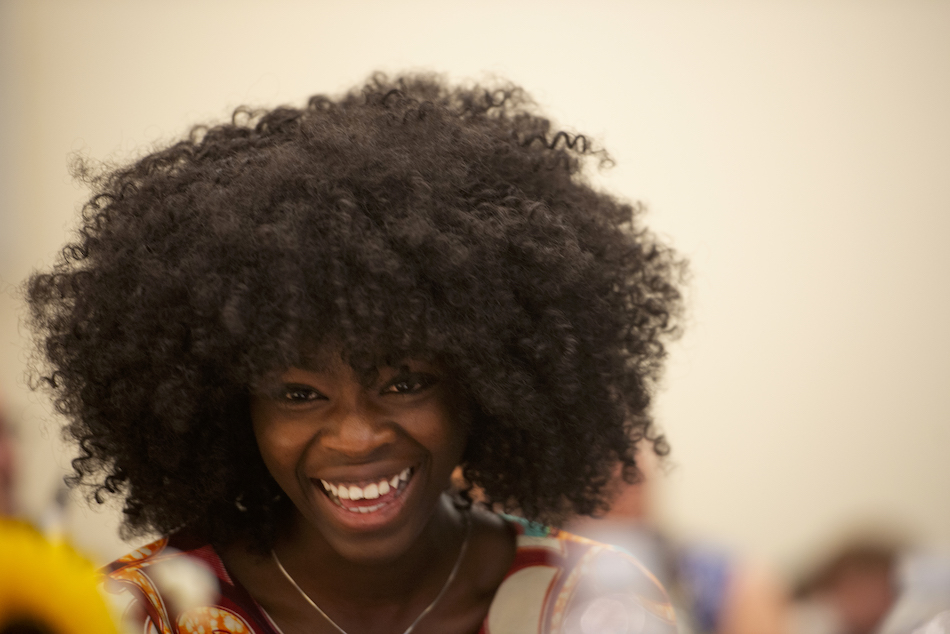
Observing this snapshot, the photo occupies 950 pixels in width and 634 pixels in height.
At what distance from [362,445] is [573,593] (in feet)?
1.64

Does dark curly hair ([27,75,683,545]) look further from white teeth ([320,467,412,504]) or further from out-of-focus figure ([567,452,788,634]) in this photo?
out-of-focus figure ([567,452,788,634])

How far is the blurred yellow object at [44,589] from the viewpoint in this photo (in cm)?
64

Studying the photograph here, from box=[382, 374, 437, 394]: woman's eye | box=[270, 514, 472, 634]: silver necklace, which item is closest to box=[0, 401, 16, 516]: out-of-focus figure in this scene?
box=[270, 514, 472, 634]: silver necklace

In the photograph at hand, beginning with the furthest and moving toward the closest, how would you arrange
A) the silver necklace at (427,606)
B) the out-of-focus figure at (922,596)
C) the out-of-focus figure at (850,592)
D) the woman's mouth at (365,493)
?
the out-of-focus figure at (850,592) → the out-of-focus figure at (922,596) → the silver necklace at (427,606) → the woman's mouth at (365,493)

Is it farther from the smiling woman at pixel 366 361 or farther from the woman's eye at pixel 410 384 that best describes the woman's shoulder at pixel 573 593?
the woman's eye at pixel 410 384

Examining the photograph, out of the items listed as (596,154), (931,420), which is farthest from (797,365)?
(596,154)

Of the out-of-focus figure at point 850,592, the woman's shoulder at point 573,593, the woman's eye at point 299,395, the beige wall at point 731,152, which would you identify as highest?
the beige wall at point 731,152

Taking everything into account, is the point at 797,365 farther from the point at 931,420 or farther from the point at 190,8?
the point at 190,8

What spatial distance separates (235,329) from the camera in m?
1.04

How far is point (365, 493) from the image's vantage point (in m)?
1.19

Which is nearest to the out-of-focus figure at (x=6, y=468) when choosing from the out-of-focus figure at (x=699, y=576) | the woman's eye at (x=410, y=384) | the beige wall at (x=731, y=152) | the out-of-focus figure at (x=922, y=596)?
the beige wall at (x=731, y=152)

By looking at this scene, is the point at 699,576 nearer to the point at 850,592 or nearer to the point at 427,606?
the point at 850,592

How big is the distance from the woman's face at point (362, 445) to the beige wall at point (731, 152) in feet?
5.30

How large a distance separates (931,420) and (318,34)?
2436mm
